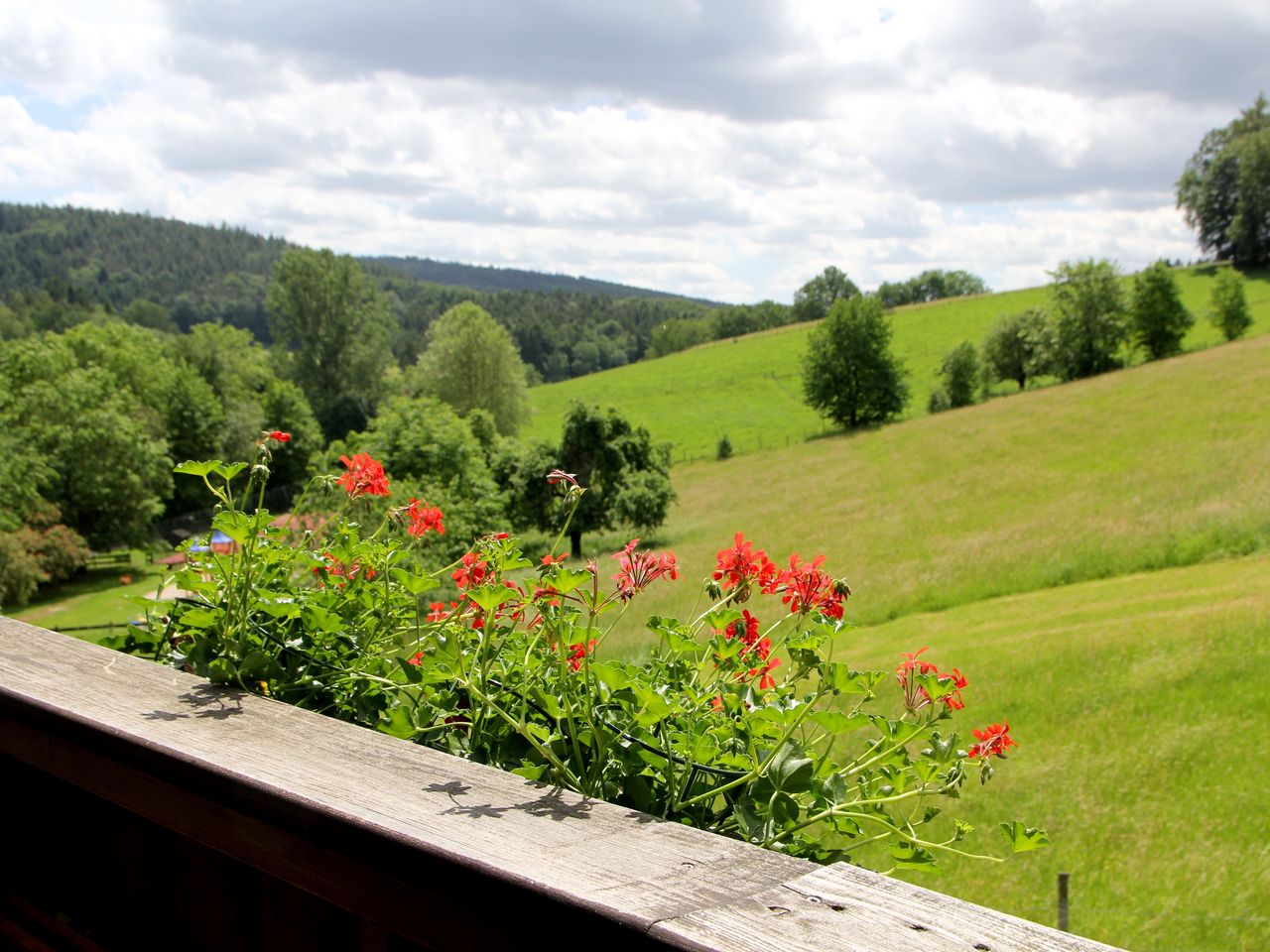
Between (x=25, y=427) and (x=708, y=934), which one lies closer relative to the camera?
(x=708, y=934)

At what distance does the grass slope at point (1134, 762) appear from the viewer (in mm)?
8383

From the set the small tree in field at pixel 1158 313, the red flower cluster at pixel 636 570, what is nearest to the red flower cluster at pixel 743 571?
the red flower cluster at pixel 636 570

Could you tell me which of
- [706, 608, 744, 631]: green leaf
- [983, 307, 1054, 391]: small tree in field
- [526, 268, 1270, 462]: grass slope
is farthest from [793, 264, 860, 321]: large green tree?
[706, 608, 744, 631]: green leaf

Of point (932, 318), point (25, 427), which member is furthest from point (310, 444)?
point (932, 318)

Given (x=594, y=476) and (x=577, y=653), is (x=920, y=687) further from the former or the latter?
(x=594, y=476)

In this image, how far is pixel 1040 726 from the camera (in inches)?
493

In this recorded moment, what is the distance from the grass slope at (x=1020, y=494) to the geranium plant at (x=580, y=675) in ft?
60.4

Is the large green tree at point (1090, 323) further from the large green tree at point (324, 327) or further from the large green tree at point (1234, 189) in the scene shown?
the large green tree at point (324, 327)

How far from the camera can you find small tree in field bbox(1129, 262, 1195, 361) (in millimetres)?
55938

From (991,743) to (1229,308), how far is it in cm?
6694

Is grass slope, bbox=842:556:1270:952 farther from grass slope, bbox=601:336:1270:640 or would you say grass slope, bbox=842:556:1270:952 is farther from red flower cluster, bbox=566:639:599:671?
red flower cluster, bbox=566:639:599:671

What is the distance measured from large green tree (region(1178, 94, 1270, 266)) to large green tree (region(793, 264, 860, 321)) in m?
42.8

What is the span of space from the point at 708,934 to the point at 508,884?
255mm

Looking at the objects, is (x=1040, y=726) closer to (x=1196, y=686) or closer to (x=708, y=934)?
(x=1196, y=686)
